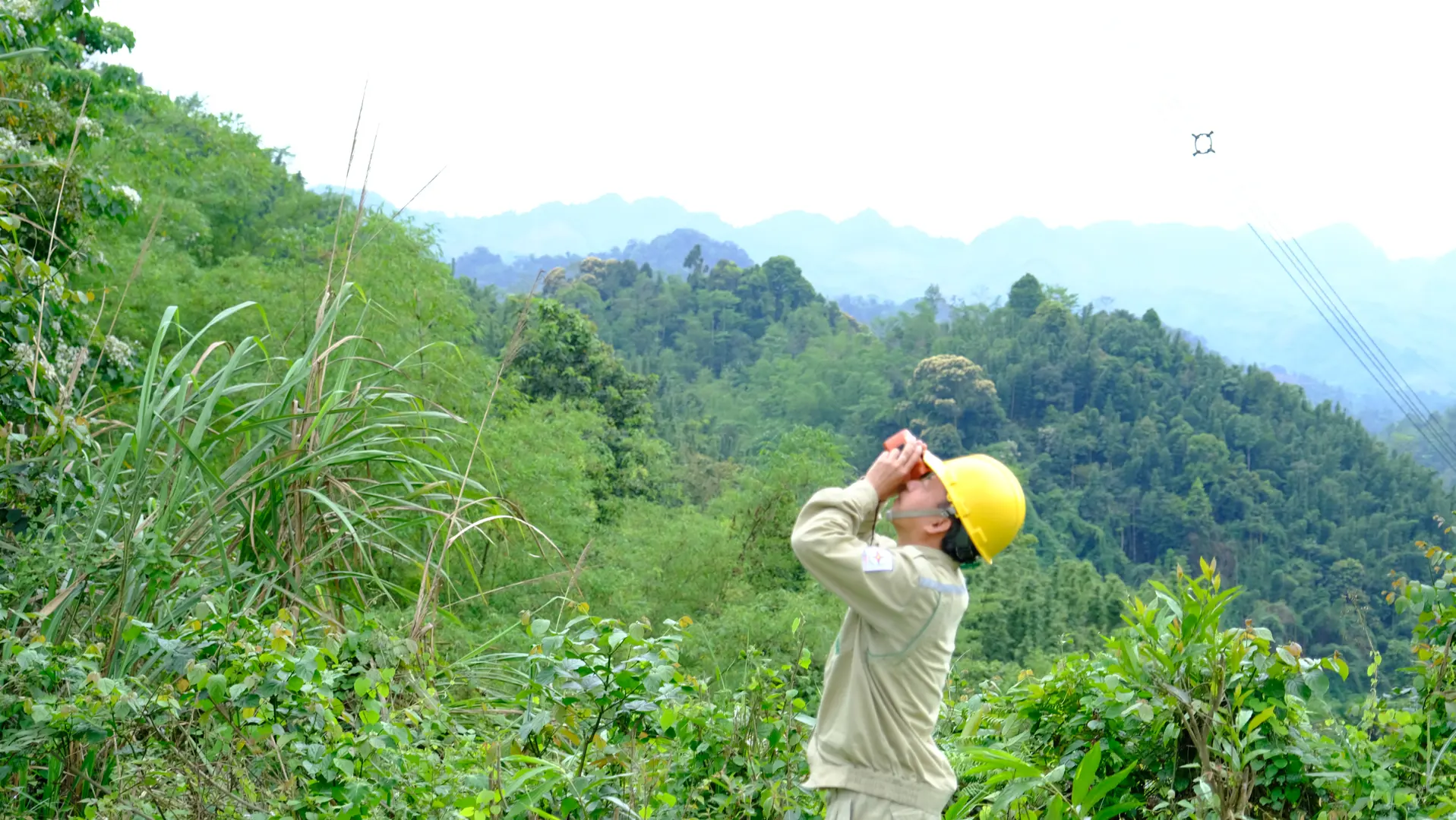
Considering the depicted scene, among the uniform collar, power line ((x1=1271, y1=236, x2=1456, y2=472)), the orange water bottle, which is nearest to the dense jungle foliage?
the uniform collar

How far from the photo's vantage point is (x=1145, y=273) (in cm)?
13912

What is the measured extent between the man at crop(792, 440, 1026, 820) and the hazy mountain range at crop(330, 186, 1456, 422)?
105 metres

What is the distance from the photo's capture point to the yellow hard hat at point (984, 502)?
1.82 metres

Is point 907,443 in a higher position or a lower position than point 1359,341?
lower

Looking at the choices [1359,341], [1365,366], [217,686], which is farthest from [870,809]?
[1365,366]

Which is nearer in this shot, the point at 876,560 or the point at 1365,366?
the point at 876,560

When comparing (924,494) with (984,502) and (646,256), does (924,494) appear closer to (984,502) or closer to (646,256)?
(984,502)

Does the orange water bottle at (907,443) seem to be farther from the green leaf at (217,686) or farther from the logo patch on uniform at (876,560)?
the green leaf at (217,686)

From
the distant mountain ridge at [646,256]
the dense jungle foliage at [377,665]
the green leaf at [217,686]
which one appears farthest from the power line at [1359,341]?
the distant mountain ridge at [646,256]

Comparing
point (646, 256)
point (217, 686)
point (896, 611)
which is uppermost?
point (646, 256)

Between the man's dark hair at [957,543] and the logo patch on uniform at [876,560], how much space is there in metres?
0.13

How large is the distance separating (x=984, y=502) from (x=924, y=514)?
10 cm

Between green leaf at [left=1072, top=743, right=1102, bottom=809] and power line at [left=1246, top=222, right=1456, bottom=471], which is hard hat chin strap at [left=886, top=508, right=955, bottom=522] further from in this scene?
power line at [left=1246, top=222, right=1456, bottom=471]

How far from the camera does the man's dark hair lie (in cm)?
183
